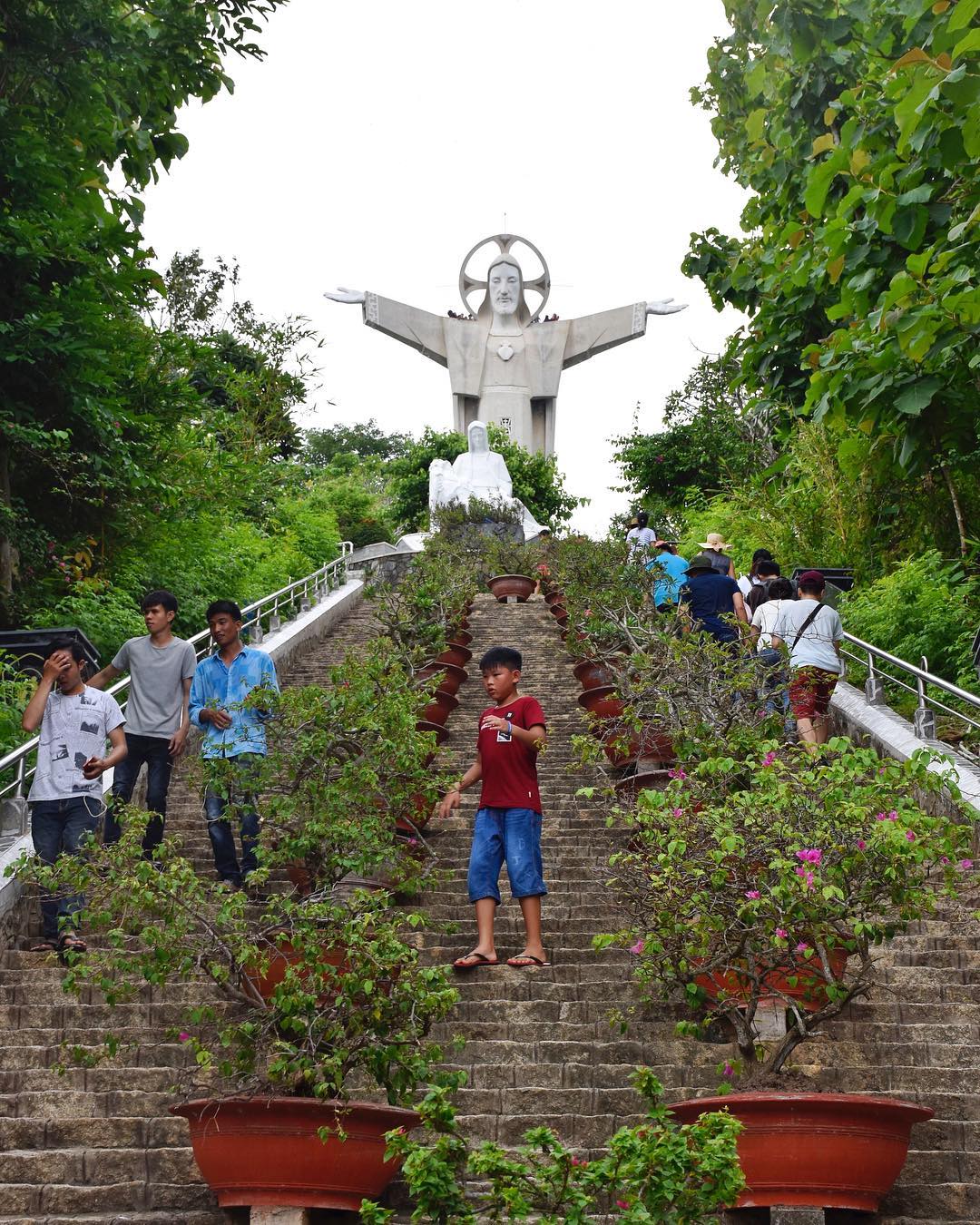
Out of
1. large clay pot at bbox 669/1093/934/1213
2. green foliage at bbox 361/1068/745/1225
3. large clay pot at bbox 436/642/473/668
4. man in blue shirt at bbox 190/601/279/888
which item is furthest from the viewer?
large clay pot at bbox 436/642/473/668

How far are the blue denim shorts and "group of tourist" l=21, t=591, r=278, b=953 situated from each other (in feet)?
3.28

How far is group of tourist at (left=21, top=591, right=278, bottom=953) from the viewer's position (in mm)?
7355

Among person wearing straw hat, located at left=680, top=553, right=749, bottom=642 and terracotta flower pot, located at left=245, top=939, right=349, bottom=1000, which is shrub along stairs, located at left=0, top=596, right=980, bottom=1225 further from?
person wearing straw hat, located at left=680, top=553, right=749, bottom=642

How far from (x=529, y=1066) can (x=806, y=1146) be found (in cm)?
148

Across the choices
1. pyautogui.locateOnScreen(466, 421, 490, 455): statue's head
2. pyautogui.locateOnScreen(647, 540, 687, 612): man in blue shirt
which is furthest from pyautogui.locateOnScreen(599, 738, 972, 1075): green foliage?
pyautogui.locateOnScreen(466, 421, 490, 455): statue's head

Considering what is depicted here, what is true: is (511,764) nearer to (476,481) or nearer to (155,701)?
(155,701)

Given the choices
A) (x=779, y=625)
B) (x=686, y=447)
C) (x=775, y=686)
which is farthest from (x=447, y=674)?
(x=686, y=447)

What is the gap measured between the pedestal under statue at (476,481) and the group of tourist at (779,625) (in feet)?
→ 46.6

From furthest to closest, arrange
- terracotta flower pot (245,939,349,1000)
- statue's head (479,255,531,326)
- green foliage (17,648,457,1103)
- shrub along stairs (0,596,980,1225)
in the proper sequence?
statue's head (479,255,531,326) → terracotta flower pot (245,939,349,1000) → shrub along stairs (0,596,980,1225) → green foliage (17,648,457,1103)

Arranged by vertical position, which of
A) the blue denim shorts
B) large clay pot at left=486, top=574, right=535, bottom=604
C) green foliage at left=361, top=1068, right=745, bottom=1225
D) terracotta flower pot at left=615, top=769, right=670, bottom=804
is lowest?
green foliage at left=361, top=1068, right=745, bottom=1225

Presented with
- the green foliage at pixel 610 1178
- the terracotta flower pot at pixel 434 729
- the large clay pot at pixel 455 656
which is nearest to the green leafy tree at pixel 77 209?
the large clay pot at pixel 455 656

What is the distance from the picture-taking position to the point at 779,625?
9945mm

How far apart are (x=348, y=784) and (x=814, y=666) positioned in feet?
13.5

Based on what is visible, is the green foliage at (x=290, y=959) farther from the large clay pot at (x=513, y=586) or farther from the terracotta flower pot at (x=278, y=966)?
the large clay pot at (x=513, y=586)
